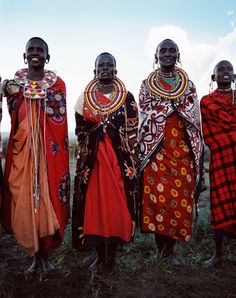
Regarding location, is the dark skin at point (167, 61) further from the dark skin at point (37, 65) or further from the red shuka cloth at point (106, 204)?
the dark skin at point (37, 65)

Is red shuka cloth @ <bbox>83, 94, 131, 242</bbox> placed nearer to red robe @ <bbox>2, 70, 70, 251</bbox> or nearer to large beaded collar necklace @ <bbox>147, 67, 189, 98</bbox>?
red robe @ <bbox>2, 70, 70, 251</bbox>

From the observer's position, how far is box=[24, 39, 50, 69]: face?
3.80 meters

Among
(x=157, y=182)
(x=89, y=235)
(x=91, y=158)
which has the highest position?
(x=91, y=158)

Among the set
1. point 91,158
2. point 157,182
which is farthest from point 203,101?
point 91,158

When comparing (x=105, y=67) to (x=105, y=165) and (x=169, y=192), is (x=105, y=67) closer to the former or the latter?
(x=105, y=165)

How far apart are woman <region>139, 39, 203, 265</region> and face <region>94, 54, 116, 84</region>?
54 centimetres

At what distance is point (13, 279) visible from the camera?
351 cm

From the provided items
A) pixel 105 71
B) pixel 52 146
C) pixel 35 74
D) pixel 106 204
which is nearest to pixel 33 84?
pixel 35 74

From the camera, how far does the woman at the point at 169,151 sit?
4.08m

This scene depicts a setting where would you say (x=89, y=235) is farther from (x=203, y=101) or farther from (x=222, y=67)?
(x=222, y=67)

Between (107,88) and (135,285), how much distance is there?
2.15 m

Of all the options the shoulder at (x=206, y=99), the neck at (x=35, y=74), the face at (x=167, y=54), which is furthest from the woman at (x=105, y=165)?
the shoulder at (x=206, y=99)

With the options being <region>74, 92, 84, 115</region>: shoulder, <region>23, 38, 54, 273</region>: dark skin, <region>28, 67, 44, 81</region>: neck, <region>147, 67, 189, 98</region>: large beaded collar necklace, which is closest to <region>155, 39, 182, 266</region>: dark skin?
<region>147, 67, 189, 98</region>: large beaded collar necklace

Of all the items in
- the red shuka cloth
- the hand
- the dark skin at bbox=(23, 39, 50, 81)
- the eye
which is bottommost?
the red shuka cloth
